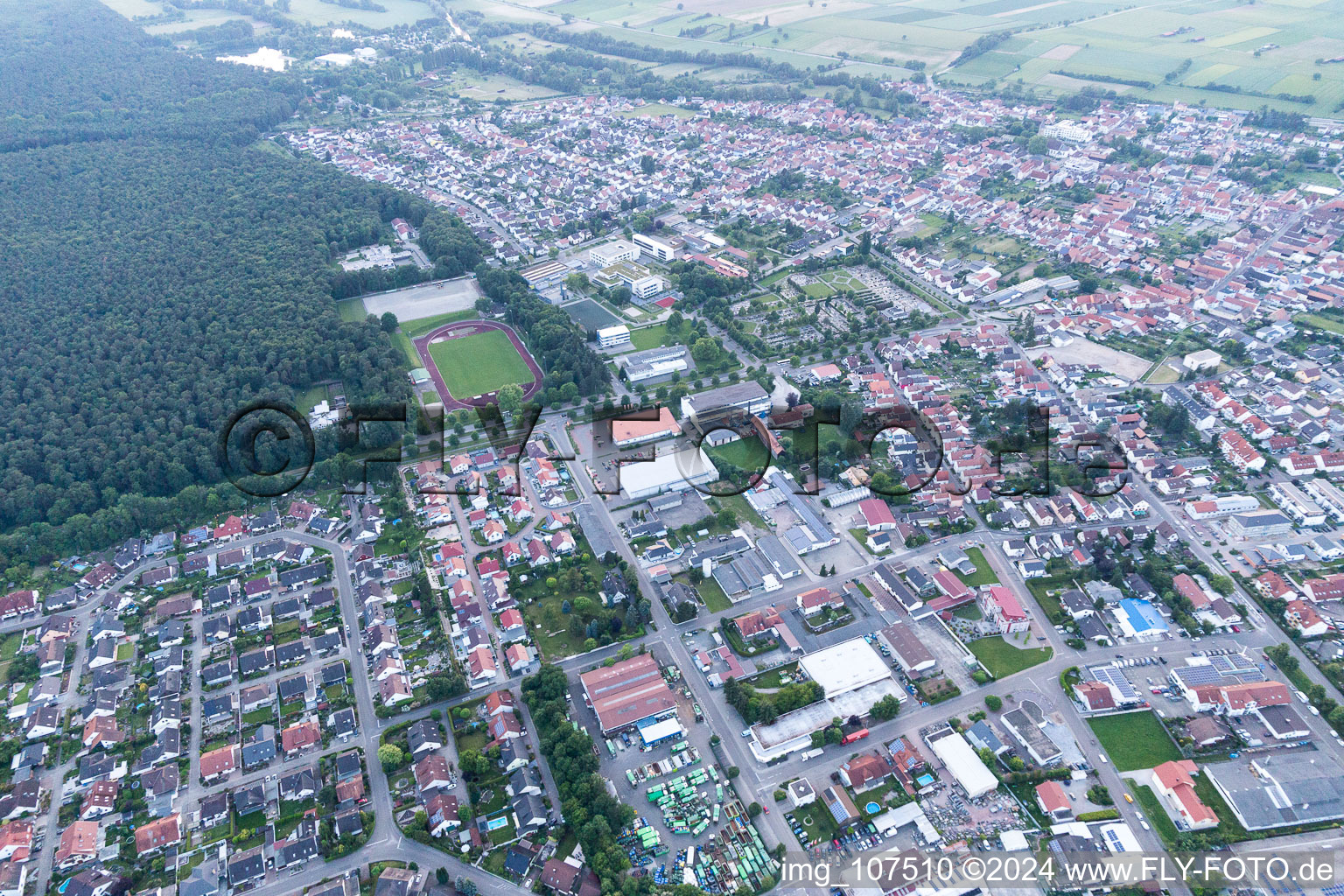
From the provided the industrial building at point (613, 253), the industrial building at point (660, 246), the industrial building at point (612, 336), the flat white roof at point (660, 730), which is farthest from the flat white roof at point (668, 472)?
the industrial building at point (660, 246)

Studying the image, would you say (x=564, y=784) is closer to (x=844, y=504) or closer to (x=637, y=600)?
(x=637, y=600)

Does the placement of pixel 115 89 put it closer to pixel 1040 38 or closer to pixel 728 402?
pixel 728 402

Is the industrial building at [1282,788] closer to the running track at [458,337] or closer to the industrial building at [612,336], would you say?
the running track at [458,337]

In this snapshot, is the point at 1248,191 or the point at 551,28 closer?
the point at 1248,191

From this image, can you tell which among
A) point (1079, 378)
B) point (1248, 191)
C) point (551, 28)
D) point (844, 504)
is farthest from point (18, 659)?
point (551, 28)

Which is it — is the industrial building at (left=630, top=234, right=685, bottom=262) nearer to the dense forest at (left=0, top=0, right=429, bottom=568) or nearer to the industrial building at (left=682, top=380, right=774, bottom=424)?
the dense forest at (left=0, top=0, right=429, bottom=568)

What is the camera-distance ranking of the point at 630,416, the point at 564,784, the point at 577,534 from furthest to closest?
the point at 630,416, the point at 577,534, the point at 564,784

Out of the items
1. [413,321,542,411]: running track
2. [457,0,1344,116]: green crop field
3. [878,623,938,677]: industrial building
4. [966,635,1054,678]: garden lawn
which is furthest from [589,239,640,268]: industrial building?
[457,0,1344,116]: green crop field

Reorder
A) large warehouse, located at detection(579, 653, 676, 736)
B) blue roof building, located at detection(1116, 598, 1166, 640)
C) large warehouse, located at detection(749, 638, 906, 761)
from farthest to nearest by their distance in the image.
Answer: blue roof building, located at detection(1116, 598, 1166, 640), large warehouse, located at detection(579, 653, 676, 736), large warehouse, located at detection(749, 638, 906, 761)
